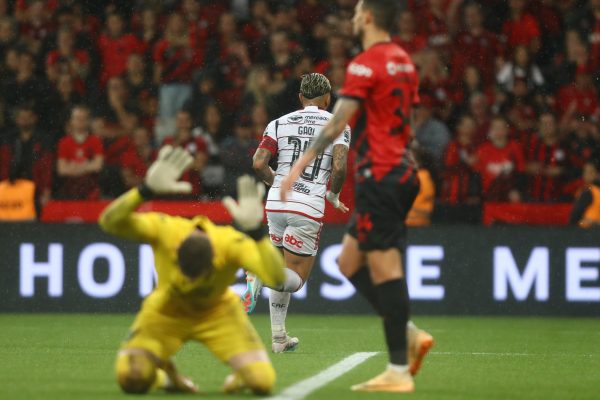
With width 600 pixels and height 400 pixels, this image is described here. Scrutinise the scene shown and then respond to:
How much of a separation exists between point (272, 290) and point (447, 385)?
8.24ft

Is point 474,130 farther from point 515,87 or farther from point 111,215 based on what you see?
point 111,215

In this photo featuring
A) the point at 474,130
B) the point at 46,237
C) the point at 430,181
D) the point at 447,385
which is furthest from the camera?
the point at 474,130

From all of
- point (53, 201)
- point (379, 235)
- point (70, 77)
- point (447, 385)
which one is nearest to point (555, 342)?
point (447, 385)

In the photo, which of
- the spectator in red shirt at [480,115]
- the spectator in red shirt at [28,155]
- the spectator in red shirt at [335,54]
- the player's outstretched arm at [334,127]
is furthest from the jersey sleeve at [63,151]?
the player's outstretched arm at [334,127]

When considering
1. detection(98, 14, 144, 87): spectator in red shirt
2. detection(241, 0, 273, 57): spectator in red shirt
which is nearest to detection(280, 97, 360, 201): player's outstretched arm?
detection(241, 0, 273, 57): spectator in red shirt

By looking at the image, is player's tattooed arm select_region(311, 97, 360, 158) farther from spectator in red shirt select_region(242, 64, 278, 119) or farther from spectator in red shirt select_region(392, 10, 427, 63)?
spectator in red shirt select_region(392, 10, 427, 63)

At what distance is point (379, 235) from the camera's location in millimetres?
7391

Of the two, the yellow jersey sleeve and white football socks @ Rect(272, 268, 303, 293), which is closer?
the yellow jersey sleeve

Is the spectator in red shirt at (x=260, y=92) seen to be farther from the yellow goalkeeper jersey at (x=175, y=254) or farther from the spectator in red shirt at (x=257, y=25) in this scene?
the yellow goalkeeper jersey at (x=175, y=254)

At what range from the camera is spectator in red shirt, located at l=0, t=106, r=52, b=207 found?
1647 centimetres

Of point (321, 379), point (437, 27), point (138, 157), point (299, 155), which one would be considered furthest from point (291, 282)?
point (437, 27)

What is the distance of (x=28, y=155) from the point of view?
54.5ft

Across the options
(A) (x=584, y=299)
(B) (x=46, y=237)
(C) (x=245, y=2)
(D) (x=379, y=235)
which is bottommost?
(A) (x=584, y=299)

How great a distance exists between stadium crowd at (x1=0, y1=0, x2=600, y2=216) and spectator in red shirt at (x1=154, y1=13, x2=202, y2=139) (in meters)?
0.02
